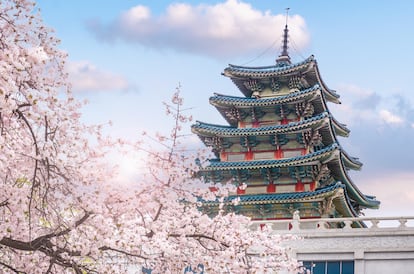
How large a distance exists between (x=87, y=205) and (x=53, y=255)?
1.04 meters

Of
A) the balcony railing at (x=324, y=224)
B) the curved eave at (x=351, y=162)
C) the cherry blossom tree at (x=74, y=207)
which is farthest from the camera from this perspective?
the curved eave at (x=351, y=162)

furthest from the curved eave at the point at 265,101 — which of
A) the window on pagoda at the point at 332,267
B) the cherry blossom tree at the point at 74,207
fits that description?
the cherry blossom tree at the point at 74,207

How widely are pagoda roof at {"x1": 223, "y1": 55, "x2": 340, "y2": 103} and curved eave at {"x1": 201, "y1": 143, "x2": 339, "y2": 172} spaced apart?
5.39 metres

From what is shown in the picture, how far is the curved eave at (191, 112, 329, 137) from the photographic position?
1241 inches

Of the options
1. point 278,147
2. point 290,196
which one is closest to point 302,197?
point 290,196

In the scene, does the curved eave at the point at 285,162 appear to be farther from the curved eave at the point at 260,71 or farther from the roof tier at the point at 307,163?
the curved eave at the point at 260,71

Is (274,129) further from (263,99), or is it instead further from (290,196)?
(290,196)

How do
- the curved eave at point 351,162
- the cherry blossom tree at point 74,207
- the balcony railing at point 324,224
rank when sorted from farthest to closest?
the curved eave at point 351,162 → the balcony railing at point 324,224 → the cherry blossom tree at point 74,207

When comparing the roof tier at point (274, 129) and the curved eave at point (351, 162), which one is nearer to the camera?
the roof tier at point (274, 129)

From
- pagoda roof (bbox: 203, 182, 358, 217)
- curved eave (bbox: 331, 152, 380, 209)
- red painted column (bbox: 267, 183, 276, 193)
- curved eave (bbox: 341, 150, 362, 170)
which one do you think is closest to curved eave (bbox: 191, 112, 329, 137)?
curved eave (bbox: 331, 152, 380, 209)

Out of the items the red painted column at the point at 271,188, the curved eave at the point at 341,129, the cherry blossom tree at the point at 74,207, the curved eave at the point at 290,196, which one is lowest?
the cherry blossom tree at the point at 74,207

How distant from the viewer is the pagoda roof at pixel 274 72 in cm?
3378

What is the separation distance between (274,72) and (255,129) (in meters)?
3.68

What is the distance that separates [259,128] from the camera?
32844 mm
